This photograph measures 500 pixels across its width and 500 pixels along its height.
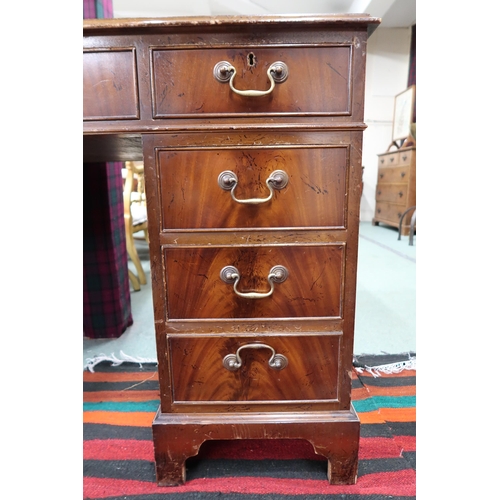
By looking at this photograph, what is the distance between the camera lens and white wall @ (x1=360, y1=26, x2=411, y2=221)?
390 cm

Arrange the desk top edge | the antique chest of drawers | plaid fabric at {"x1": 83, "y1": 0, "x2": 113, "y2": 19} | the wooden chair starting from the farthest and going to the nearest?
the antique chest of drawers → the wooden chair → plaid fabric at {"x1": 83, "y1": 0, "x2": 113, "y2": 19} → the desk top edge

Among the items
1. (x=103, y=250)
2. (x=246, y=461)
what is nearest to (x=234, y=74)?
(x=246, y=461)

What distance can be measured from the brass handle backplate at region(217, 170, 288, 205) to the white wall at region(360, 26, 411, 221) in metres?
3.76

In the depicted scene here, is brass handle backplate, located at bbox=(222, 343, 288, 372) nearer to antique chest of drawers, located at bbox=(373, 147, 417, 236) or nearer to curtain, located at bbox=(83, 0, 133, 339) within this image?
curtain, located at bbox=(83, 0, 133, 339)

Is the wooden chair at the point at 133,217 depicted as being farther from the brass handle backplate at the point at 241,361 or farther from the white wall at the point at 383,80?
the white wall at the point at 383,80

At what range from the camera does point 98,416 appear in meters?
0.89

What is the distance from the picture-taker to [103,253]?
1247 millimetres

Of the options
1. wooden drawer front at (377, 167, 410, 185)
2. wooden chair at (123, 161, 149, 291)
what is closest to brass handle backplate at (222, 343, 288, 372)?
wooden chair at (123, 161, 149, 291)

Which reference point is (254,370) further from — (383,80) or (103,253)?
(383,80)

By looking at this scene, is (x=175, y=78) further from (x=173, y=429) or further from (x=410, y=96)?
(x=410, y=96)

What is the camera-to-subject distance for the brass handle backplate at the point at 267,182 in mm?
585

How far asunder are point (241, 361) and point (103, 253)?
0.83m

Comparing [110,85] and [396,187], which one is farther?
[396,187]

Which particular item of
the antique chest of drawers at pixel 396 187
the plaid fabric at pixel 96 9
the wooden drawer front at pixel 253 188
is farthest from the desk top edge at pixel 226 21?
the antique chest of drawers at pixel 396 187
